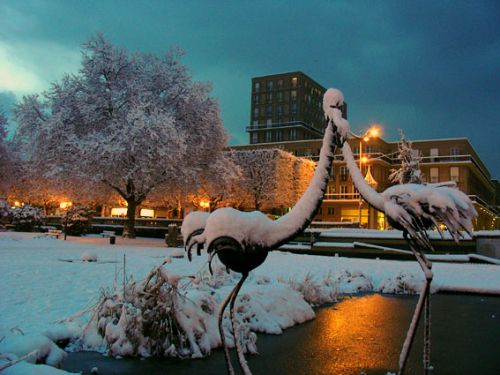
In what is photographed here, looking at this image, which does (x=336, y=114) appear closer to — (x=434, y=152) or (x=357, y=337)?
(x=357, y=337)

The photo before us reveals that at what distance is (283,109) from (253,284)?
10090 cm

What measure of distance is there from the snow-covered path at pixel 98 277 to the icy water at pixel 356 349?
1.76m

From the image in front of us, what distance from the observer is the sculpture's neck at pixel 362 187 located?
3533 millimetres

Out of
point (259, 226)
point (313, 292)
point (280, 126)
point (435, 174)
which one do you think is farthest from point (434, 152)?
point (259, 226)

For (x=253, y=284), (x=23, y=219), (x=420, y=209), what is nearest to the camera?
(x=420, y=209)

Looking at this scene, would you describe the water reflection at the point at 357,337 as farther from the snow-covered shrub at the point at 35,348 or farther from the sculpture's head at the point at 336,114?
the sculpture's head at the point at 336,114

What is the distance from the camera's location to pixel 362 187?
11.8ft

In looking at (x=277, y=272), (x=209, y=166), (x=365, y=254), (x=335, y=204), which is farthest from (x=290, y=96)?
(x=277, y=272)

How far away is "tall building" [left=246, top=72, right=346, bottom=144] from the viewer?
107 metres

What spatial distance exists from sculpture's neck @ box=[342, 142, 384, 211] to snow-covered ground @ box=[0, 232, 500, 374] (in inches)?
163

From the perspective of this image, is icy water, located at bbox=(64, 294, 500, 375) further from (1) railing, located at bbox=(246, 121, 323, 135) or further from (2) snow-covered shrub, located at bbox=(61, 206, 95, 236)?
(1) railing, located at bbox=(246, 121, 323, 135)

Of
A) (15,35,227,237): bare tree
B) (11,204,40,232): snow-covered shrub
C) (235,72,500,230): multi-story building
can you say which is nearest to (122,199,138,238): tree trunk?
(15,35,227,237): bare tree

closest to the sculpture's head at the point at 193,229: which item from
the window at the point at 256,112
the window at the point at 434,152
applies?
the window at the point at 434,152

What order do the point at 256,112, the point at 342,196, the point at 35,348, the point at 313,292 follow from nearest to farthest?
the point at 35,348
the point at 313,292
the point at 342,196
the point at 256,112
